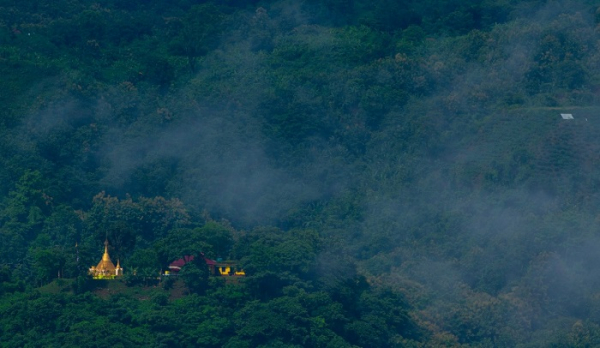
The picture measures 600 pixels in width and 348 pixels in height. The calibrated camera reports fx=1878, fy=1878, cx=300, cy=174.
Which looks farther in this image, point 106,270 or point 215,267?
point 215,267

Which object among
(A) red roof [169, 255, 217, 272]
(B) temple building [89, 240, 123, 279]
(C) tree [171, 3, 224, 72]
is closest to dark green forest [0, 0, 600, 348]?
(C) tree [171, 3, 224, 72]

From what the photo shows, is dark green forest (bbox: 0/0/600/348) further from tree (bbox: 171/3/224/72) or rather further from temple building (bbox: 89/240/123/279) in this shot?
temple building (bbox: 89/240/123/279)

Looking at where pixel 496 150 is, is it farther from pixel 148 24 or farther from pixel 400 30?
pixel 148 24

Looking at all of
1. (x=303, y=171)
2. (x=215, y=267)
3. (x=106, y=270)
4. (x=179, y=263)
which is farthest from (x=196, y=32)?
(x=106, y=270)

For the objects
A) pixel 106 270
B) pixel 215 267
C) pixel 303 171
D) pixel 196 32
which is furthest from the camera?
pixel 196 32

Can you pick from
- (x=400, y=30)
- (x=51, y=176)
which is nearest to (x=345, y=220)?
(x=51, y=176)

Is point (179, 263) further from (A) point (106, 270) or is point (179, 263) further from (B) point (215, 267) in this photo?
(A) point (106, 270)

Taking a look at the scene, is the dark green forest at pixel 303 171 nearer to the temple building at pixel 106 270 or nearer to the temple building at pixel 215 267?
the temple building at pixel 106 270

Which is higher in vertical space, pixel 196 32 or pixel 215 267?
pixel 196 32
